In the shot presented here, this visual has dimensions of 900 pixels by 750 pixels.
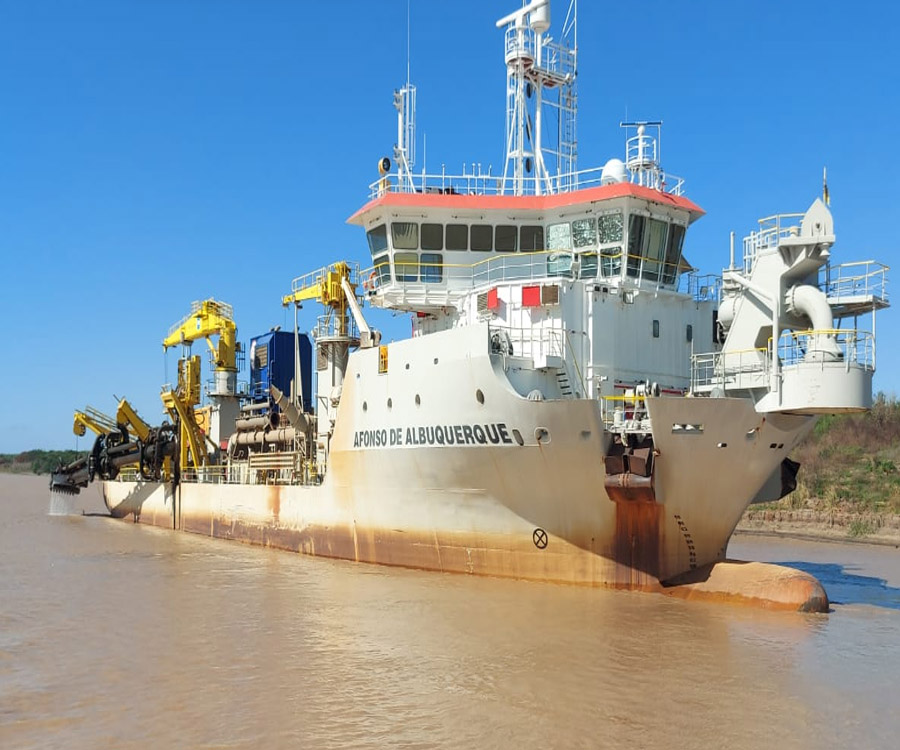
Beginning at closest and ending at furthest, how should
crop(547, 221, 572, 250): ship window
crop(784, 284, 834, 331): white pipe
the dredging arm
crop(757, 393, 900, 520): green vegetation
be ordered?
crop(784, 284, 834, 331): white pipe
crop(547, 221, 572, 250): ship window
crop(757, 393, 900, 520): green vegetation
the dredging arm

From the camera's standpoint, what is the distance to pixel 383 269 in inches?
770

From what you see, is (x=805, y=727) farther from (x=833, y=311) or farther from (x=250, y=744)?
(x=833, y=311)

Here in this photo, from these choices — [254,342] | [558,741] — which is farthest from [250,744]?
[254,342]

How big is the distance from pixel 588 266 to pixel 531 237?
1600 mm

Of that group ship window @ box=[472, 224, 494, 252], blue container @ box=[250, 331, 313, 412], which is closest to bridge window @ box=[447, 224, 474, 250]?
ship window @ box=[472, 224, 494, 252]

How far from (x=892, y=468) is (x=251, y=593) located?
24.8 m

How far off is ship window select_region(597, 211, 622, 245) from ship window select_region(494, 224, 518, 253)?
6.24 ft

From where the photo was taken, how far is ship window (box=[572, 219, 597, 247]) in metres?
17.7

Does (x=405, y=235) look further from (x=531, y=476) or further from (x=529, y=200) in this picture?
(x=531, y=476)

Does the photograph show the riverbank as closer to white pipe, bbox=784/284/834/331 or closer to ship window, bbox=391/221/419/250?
white pipe, bbox=784/284/834/331

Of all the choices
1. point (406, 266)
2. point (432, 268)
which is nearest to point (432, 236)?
point (432, 268)

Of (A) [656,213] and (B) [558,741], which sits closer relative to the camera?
(B) [558,741]

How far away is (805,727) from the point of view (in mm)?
8711

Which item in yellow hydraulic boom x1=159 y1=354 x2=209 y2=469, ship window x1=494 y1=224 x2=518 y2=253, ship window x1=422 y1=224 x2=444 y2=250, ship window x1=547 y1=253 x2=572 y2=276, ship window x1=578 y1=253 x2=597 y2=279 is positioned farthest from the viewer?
yellow hydraulic boom x1=159 y1=354 x2=209 y2=469
